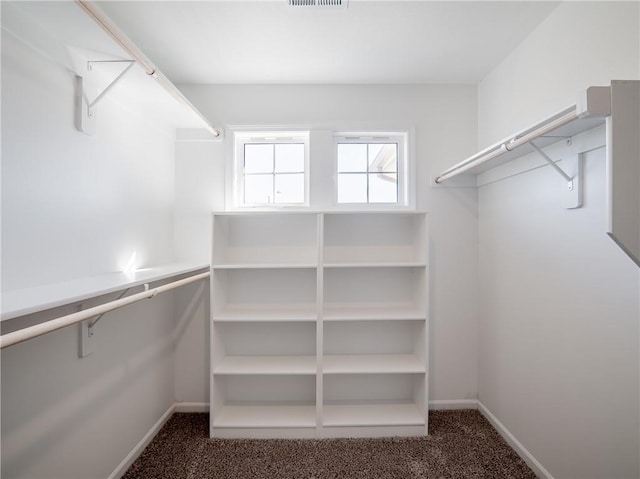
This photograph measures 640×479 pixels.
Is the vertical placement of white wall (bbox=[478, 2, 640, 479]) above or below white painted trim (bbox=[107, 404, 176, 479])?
above

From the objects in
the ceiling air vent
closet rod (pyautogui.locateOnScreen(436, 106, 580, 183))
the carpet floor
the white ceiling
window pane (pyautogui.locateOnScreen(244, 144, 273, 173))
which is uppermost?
the white ceiling

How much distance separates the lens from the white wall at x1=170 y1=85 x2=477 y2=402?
233 centimetres

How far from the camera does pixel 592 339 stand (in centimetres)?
139

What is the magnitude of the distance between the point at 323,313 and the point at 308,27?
168 cm

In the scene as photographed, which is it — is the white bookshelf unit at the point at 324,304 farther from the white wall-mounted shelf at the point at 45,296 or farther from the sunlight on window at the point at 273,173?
the white wall-mounted shelf at the point at 45,296

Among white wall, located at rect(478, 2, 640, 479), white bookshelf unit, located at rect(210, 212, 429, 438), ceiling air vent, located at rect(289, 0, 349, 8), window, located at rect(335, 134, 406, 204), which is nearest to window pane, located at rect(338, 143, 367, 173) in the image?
window, located at rect(335, 134, 406, 204)

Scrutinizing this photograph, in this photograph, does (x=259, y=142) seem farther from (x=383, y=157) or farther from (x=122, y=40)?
(x=122, y=40)

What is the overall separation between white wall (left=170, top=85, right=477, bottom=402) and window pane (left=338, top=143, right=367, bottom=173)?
158 millimetres

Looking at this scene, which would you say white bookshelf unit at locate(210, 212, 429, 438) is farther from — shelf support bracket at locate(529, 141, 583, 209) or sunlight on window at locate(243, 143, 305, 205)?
shelf support bracket at locate(529, 141, 583, 209)

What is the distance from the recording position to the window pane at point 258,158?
2430 millimetres

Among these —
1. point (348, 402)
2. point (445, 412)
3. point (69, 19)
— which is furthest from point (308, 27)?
point (445, 412)

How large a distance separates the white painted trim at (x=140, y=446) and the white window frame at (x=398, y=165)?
189 centimetres

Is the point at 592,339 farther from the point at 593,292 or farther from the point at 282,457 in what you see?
the point at 282,457

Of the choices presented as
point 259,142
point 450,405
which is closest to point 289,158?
point 259,142
